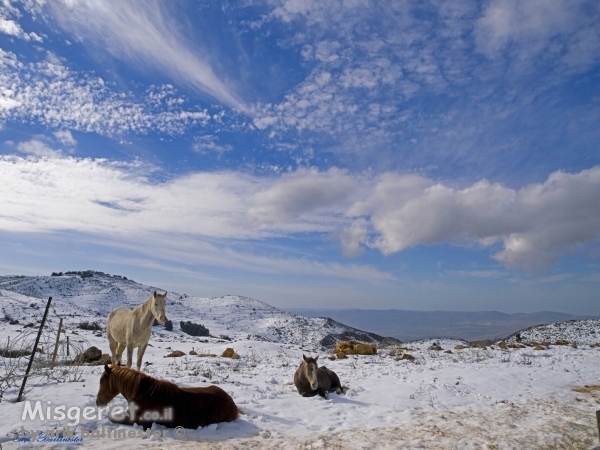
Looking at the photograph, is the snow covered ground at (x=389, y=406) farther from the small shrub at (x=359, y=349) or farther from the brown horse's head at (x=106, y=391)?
the small shrub at (x=359, y=349)

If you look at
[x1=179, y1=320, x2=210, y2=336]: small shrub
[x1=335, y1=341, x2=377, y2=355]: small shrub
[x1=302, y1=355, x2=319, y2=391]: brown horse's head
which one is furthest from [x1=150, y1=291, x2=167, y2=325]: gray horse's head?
[x1=179, y1=320, x2=210, y2=336]: small shrub

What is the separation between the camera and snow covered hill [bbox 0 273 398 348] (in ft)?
192

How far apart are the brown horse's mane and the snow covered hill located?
1889 inches

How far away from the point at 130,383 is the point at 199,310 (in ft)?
253

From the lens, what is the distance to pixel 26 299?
172ft

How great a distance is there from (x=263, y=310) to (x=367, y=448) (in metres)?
84.0

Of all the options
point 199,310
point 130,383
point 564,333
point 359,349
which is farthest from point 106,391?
point 199,310

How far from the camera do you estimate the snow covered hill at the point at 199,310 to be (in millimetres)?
58656

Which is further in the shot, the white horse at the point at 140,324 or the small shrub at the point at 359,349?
the small shrub at the point at 359,349

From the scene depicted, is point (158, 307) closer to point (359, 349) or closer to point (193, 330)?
point (359, 349)

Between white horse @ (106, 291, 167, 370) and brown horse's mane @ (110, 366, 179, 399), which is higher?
white horse @ (106, 291, 167, 370)

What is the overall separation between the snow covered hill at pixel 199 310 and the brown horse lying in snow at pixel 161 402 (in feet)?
156

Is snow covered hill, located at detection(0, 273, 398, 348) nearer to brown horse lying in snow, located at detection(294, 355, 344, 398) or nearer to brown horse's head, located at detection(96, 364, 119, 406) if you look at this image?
brown horse lying in snow, located at detection(294, 355, 344, 398)

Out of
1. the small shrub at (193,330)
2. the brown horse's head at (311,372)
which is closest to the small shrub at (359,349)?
the brown horse's head at (311,372)
